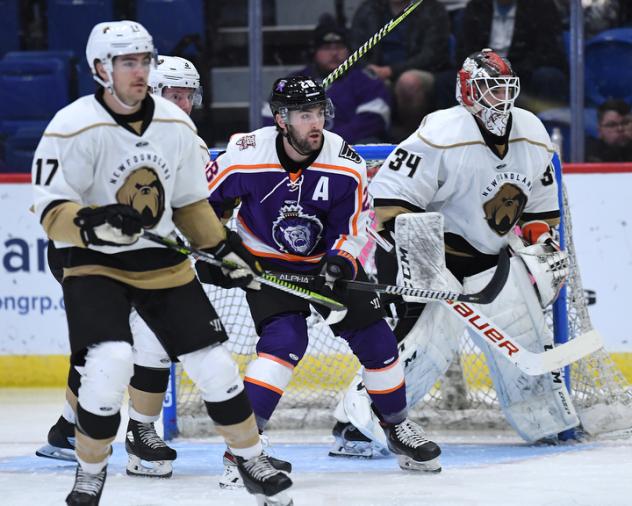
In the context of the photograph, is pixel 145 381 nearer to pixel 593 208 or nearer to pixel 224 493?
pixel 224 493

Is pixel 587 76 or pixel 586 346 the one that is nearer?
pixel 586 346

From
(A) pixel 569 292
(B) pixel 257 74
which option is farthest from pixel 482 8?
(A) pixel 569 292

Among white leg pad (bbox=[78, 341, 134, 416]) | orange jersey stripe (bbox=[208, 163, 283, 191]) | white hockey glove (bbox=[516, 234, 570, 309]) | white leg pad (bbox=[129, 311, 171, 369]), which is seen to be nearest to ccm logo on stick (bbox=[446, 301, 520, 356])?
white hockey glove (bbox=[516, 234, 570, 309])

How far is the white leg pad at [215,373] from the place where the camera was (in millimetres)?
2715

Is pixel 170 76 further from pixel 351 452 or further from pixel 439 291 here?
pixel 351 452

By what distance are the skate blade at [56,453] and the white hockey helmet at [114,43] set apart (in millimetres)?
1272

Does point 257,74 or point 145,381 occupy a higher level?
point 257,74

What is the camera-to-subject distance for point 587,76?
5.11 meters

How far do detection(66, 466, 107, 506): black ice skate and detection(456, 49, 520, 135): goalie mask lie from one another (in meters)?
1.50

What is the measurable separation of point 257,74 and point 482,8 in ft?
3.21

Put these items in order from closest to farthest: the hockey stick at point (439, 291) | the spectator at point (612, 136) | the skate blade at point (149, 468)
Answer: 1. the hockey stick at point (439, 291)
2. the skate blade at point (149, 468)
3. the spectator at point (612, 136)

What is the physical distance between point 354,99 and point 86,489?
2.89 m

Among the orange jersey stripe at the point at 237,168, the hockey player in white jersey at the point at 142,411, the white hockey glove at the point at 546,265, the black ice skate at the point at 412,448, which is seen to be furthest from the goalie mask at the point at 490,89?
the black ice skate at the point at 412,448

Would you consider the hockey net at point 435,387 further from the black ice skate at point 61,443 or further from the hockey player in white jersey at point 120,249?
the hockey player in white jersey at point 120,249
